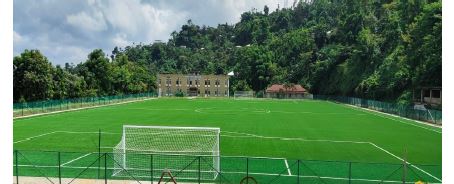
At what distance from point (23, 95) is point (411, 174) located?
4938cm

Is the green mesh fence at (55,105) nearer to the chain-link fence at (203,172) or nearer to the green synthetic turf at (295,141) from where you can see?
the green synthetic turf at (295,141)

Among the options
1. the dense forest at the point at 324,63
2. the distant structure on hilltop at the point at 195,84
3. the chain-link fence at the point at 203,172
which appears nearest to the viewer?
the chain-link fence at the point at 203,172

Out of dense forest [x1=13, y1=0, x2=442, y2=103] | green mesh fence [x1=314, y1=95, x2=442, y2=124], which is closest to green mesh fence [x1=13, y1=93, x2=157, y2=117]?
dense forest [x1=13, y1=0, x2=442, y2=103]

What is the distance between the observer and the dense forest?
59250 mm

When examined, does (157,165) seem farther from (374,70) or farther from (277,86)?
(277,86)

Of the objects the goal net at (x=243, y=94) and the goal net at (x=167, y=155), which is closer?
the goal net at (x=167, y=155)

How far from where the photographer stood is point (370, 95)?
89938 millimetres

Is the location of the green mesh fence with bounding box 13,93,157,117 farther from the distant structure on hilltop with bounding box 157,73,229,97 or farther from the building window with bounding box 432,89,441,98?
the building window with bounding box 432,89,441,98

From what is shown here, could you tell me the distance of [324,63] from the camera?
411ft

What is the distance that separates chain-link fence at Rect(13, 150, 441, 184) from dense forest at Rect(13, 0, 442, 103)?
125 ft

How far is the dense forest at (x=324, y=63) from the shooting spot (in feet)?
194

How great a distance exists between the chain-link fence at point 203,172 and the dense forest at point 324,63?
38129 mm

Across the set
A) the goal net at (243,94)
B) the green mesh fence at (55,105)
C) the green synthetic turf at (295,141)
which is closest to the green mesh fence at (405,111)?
the green synthetic turf at (295,141)
